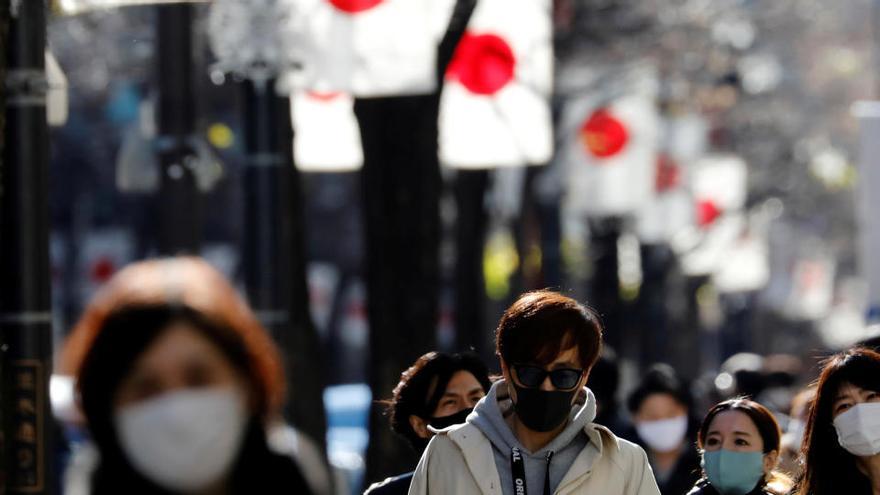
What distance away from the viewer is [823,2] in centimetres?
3288

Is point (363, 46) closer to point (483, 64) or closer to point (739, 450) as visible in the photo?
point (483, 64)

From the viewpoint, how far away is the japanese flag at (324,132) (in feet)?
45.4

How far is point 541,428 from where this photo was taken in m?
5.15

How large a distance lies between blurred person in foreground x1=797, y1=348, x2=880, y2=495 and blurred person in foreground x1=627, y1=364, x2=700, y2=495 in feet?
8.74

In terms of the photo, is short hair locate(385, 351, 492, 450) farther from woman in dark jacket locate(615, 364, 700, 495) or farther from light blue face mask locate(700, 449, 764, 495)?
woman in dark jacket locate(615, 364, 700, 495)

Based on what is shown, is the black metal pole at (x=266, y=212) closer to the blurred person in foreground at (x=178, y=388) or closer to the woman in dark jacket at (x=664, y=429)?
the woman in dark jacket at (x=664, y=429)

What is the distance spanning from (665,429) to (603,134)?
47.4 ft

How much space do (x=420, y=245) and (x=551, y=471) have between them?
7.45 m

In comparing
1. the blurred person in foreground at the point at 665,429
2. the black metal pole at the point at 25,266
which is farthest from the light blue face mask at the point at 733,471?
the blurred person in foreground at the point at 665,429

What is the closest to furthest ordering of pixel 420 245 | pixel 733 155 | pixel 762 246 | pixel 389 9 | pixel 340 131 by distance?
pixel 389 9 → pixel 420 245 → pixel 340 131 → pixel 733 155 → pixel 762 246

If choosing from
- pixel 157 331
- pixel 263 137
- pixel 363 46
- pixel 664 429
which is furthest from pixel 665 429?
pixel 157 331

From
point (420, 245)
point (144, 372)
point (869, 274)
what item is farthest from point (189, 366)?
point (869, 274)

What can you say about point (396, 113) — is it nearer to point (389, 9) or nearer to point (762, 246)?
point (389, 9)

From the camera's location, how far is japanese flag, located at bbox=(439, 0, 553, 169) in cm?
1367
